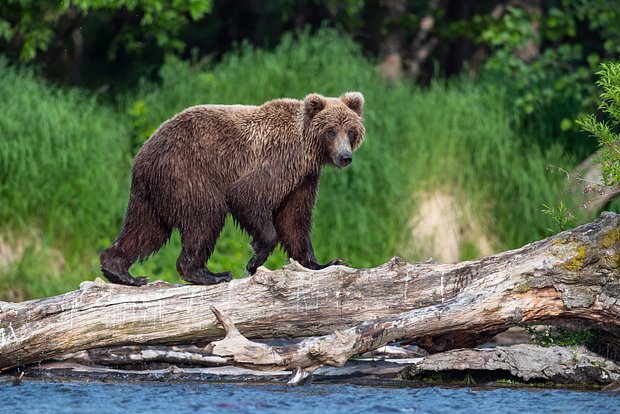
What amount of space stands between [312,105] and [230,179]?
0.73m

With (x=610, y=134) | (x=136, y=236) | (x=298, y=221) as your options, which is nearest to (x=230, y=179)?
(x=298, y=221)

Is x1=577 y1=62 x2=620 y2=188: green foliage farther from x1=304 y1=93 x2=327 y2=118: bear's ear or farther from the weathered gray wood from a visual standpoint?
x1=304 y1=93 x2=327 y2=118: bear's ear

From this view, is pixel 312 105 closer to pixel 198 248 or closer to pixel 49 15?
pixel 198 248

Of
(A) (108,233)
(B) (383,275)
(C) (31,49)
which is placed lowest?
(A) (108,233)

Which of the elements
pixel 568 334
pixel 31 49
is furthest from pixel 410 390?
pixel 31 49

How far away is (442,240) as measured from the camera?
36.5 feet

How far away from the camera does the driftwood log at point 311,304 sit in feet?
20.6

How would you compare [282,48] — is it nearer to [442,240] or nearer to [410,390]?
[442,240]

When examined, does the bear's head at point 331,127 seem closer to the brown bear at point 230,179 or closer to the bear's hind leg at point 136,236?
the brown bear at point 230,179

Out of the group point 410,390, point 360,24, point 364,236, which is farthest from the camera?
point 360,24

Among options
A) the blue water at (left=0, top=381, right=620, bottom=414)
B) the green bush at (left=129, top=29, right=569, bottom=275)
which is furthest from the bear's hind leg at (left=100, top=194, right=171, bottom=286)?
the green bush at (left=129, top=29, right=569, bottom=275)

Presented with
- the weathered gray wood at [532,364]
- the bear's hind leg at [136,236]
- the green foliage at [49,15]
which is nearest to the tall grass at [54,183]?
the green foliage at [49,15]

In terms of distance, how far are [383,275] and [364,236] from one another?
4.53 m

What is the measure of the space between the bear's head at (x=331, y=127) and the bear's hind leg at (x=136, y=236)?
3.75ft
